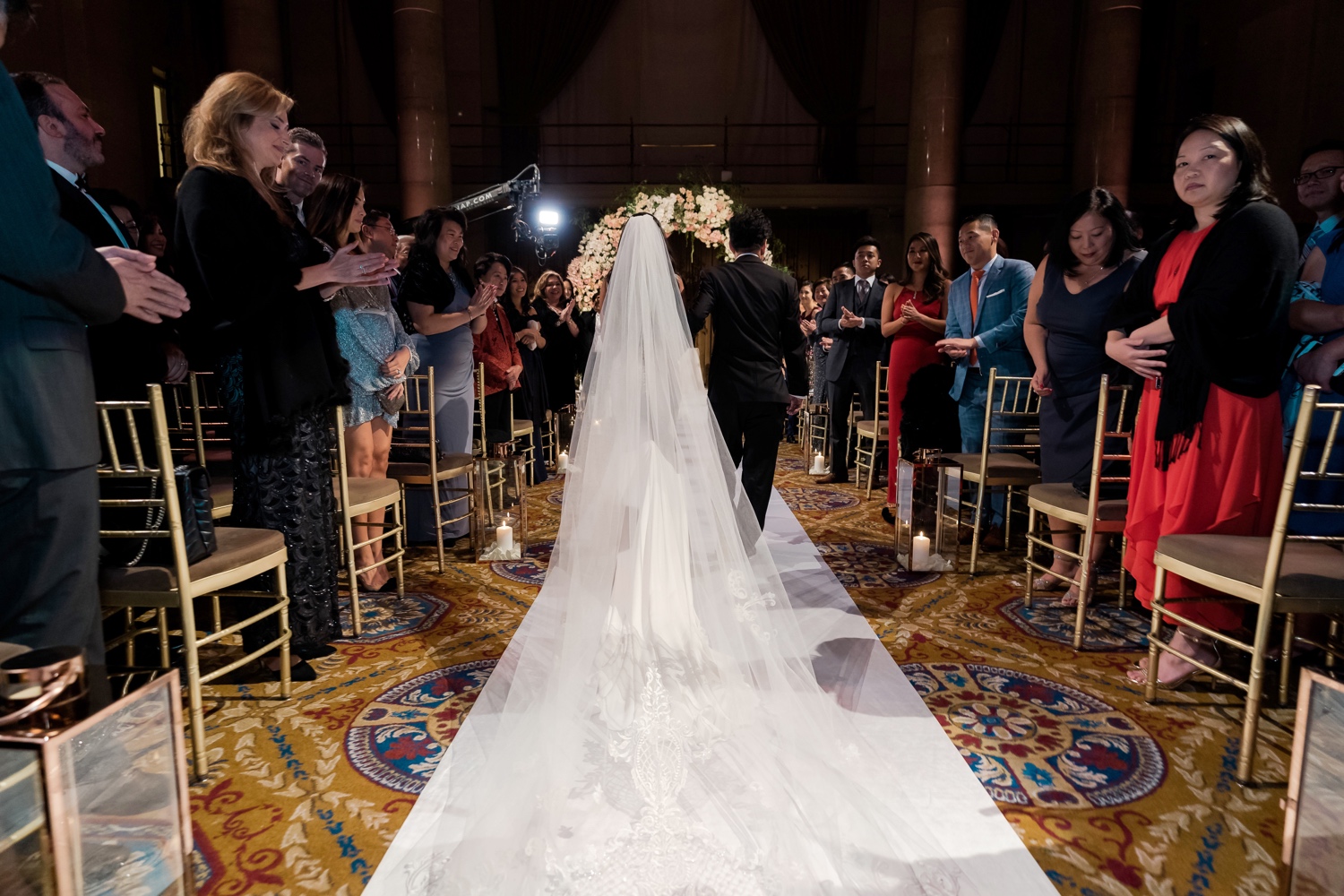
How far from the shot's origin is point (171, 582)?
2.13m

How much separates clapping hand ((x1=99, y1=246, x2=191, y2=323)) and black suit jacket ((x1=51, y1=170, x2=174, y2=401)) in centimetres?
46

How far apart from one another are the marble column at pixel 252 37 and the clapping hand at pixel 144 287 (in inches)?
371

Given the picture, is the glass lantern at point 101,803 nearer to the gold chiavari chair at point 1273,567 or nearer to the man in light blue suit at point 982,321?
the gold chiavari chair at point 1273,567

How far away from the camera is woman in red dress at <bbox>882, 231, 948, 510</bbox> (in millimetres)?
4855

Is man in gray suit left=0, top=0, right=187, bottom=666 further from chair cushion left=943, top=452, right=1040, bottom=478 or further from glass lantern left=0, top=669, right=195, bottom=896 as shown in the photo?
chair cushion left=943, top=452, right=1040, bottom=478

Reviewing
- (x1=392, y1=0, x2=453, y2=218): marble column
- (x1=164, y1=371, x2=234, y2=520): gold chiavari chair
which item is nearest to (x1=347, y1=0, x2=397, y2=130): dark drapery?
(x1=392, y1=0, x2=453, y2=218): marble column

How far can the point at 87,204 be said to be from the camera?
2.26 m

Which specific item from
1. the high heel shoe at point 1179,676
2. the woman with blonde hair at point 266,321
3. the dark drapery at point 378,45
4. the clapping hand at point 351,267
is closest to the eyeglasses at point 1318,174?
the high heel shoe at point 1179,676

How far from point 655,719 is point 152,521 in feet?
4.81

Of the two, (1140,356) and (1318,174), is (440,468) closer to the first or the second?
(1140,356)

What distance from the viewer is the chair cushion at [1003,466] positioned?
3900 millimetres

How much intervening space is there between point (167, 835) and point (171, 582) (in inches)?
45.2

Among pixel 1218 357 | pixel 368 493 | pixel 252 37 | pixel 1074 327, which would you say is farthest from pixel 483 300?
pixel 252 37

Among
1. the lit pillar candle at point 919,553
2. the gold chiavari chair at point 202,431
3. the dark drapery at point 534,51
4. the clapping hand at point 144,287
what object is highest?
the dark drapery at point 534,51
